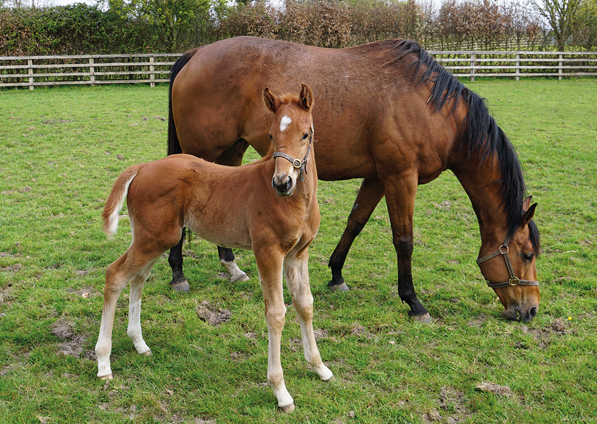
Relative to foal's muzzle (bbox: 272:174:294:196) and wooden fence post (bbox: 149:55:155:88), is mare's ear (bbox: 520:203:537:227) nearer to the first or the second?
foal's muzzle (bbox: 272:174:294:196)

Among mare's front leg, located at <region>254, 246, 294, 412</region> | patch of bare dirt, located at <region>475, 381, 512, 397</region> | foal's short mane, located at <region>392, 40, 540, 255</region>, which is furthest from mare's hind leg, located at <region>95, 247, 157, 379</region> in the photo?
foal's short mane, located at <region>392, 40, 540, 255</region>

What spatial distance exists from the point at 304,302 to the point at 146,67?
62.8 ft

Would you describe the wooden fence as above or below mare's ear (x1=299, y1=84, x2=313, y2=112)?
above

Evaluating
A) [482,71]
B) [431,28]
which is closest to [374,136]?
[482,71]

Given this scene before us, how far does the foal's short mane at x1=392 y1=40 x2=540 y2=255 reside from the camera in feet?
14.6

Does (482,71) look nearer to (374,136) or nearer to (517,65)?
(517,65)

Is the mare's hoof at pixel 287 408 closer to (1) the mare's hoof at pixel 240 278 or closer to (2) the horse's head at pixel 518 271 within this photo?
(1) the mare's hoof at pixel 240 278

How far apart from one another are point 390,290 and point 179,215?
2.55 meters

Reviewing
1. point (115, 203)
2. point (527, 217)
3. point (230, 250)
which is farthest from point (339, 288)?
point (115, 203)

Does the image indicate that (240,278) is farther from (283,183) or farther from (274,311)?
(283,183)

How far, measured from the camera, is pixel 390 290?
5.04 meters

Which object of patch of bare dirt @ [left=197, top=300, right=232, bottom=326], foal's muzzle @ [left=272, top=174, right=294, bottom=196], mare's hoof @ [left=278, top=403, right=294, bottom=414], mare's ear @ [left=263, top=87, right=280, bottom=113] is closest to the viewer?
foal's muzzle @ [left=272, top=174, right=294, bottom=196]

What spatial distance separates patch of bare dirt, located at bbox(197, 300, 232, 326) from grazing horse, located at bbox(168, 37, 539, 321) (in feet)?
1.82

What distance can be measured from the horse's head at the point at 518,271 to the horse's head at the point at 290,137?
2470mm
